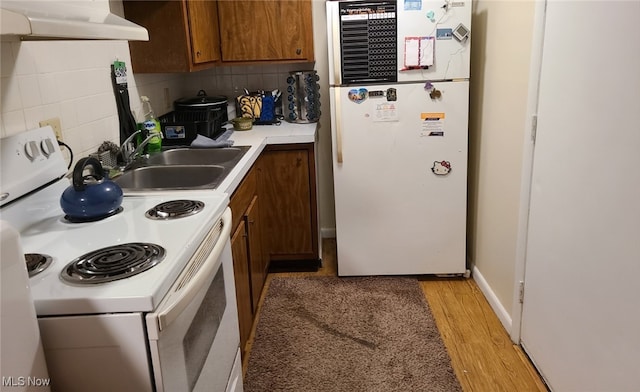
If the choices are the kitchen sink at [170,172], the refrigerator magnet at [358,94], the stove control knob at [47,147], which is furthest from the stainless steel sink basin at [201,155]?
the stove control knob at [47,147]

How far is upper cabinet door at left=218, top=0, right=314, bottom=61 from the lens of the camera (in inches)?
119

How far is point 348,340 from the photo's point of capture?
2.45 m

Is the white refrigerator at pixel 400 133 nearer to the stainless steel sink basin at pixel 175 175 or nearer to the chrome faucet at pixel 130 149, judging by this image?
the stainless steel sink basin at pixel 175 175

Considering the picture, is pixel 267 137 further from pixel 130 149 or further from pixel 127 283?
pixel 127 283

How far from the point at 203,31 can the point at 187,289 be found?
2021 mm

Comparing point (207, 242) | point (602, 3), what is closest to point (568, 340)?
point (602, 3)

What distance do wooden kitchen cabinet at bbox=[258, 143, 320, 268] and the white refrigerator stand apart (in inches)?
7.9

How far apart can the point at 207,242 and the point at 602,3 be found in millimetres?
1392

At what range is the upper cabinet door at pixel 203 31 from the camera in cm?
263

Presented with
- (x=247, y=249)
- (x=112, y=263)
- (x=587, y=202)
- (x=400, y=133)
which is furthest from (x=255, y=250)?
(x=587, y=202)

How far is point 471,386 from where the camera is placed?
2.09 meters

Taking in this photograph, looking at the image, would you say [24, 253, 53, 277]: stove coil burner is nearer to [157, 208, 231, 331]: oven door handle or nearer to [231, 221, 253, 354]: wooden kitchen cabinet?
[157, 208, 231, 331]: oven door handle

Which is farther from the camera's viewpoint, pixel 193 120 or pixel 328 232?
pixel 328 232

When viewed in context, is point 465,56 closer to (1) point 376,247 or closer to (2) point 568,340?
(1) point 376,247
